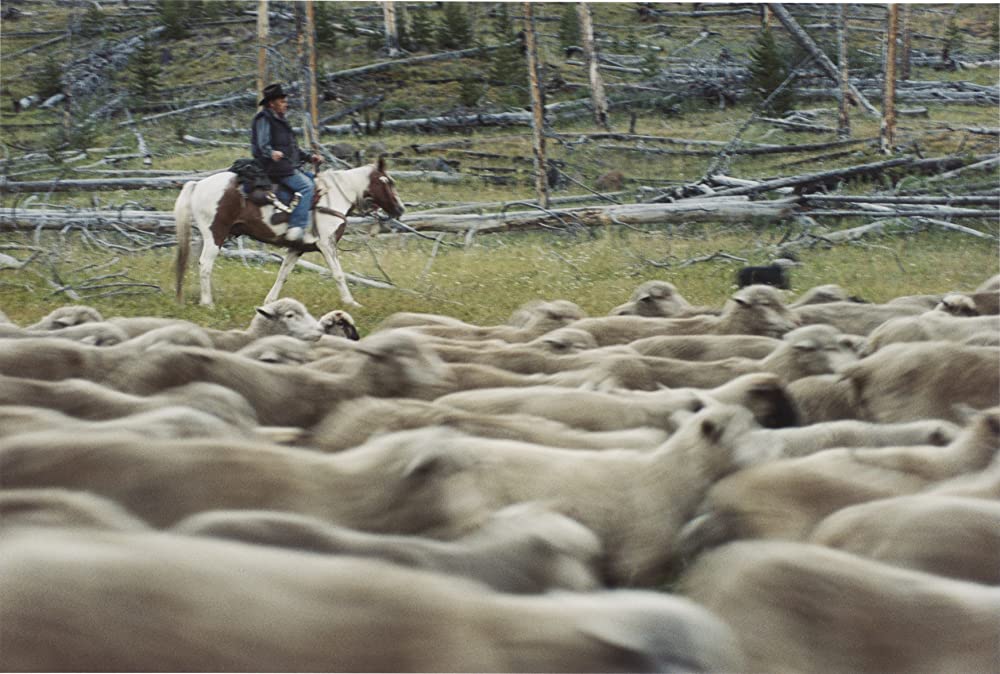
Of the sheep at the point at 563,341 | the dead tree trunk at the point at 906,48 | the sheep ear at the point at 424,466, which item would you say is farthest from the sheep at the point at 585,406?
the dead tree trunk at the point at 906,48

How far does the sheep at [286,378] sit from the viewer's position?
14.1ft

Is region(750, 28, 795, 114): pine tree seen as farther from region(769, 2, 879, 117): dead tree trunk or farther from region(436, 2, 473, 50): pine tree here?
region(436, 2, 473, 50): pine tree

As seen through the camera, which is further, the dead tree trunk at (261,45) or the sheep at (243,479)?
the dead tree trunk at (261,45)

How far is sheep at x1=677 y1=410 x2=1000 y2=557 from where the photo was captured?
3312 millimetres

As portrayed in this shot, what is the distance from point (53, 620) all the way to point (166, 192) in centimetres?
436

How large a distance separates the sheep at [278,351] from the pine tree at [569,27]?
2428 millimetres

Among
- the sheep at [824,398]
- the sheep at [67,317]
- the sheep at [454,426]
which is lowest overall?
the sheep at [824,398]

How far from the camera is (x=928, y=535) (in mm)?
3014

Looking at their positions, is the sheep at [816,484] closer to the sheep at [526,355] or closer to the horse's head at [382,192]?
the sheep at [526,355]

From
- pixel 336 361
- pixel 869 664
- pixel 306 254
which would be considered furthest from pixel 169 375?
pixel 869 664

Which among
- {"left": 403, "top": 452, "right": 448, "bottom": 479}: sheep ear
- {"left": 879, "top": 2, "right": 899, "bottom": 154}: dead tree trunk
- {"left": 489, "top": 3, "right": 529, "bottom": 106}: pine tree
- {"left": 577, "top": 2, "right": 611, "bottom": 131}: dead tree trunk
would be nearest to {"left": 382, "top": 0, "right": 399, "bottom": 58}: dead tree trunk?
{"left": 489, "top": 3, "right": 529, "bottom": 106}: pine tree

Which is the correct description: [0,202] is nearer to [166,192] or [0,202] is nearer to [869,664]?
[166,192]

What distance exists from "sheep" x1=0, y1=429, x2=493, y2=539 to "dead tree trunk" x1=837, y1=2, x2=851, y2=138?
394 centimetres

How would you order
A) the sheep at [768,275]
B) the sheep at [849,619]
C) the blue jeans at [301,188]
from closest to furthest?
the sheep at [849,619]
the sheep at [768,275]
the blue jeans at [301,188]
